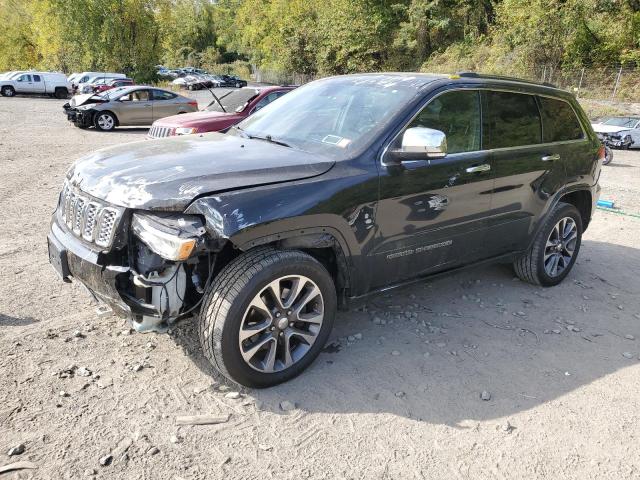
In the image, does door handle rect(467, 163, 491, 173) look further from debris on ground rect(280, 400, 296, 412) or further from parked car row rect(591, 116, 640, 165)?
parked car row rect(591, 116, 640, 165)

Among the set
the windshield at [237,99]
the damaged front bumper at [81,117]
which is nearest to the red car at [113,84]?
the damaged front bumper at [81,117]

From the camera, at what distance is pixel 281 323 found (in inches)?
122

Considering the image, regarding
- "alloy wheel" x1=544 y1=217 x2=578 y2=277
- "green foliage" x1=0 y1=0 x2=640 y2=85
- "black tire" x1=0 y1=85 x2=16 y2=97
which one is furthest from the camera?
"black tire" x1=0 y1=85 x2=16 y2=97

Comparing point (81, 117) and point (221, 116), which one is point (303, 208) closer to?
point (221, 116)

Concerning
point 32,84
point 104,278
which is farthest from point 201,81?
point 104,278

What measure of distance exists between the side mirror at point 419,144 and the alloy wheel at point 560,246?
2100 millimetres

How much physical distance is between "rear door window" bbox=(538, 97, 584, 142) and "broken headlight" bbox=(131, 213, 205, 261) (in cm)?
333

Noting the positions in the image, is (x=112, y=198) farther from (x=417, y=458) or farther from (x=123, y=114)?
(x=123, y=114)

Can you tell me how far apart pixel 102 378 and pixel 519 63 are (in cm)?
3222

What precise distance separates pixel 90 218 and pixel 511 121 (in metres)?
3.30

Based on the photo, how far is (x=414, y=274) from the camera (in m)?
3.80

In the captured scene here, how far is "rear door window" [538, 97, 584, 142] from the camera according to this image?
4.59 metres

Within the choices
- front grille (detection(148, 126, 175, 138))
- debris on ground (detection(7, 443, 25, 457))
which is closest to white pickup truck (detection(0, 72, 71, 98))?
front grille (detection(148, 126, 175, 138))

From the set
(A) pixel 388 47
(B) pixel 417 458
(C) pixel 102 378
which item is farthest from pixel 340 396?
(A) pixel 388 47
